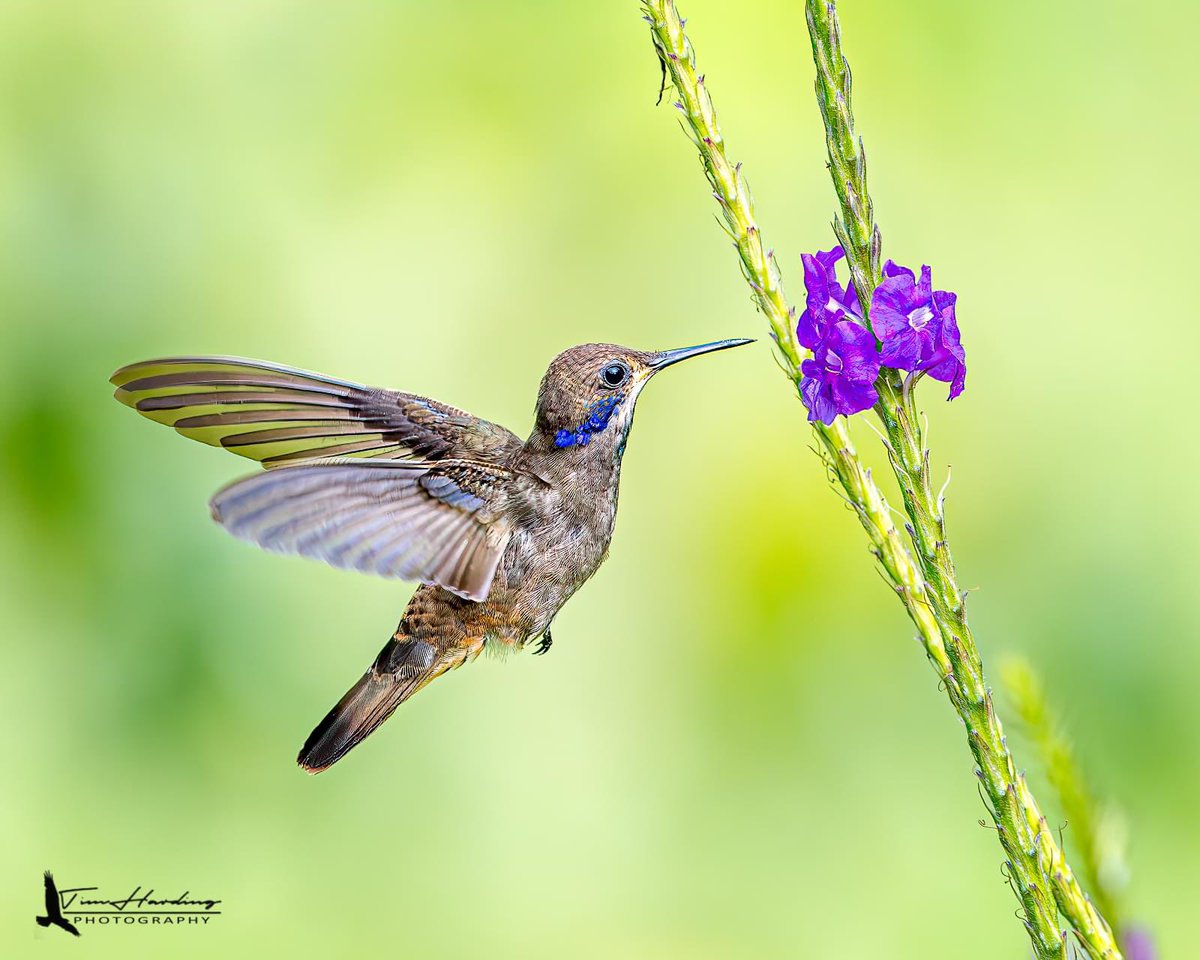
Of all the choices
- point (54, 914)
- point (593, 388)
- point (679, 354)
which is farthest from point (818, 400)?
point (54, 914)

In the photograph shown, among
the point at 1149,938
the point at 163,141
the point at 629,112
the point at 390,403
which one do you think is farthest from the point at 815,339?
the point at 163,141

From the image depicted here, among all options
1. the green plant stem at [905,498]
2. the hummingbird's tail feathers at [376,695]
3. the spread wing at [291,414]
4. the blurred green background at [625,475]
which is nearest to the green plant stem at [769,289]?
the green plant stem at [905,498]

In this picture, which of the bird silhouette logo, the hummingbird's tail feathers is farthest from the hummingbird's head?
the bird silhouette logo

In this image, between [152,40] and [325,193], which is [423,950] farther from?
[152,40]

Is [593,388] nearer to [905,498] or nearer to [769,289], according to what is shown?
[769,289]

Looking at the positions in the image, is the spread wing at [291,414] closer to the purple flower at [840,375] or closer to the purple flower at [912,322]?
the purple flower at [840,375]
